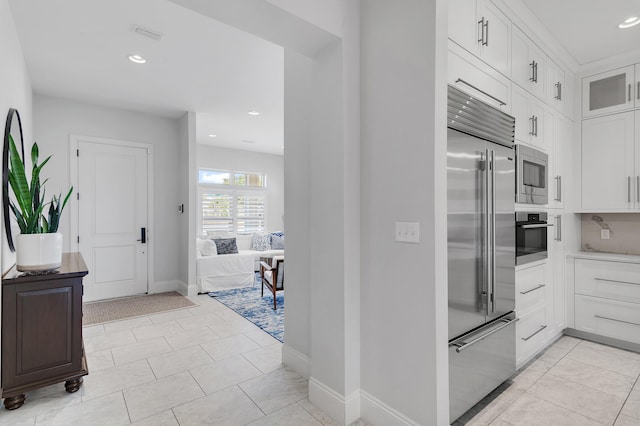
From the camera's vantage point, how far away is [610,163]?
323cm

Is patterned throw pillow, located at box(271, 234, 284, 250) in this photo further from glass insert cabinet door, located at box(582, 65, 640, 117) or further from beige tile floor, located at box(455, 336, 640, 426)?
glass insert cabinet door, located at box(582, 65, 640, 117)

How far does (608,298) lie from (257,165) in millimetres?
6851

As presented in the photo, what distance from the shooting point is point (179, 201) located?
5375 millimetres

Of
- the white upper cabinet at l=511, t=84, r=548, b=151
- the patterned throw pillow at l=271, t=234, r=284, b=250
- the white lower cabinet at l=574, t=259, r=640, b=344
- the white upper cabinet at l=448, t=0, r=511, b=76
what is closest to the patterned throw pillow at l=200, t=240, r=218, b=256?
the patterned throw pillow at l=271, t=234, r=284, b=250

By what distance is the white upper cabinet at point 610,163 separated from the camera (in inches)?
122

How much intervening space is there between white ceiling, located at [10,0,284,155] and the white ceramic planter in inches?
68.2

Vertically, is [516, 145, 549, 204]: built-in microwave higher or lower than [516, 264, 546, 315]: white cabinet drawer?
higher

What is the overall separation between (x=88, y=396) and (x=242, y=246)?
17.0ft

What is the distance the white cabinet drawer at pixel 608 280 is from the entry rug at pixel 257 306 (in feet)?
9.78

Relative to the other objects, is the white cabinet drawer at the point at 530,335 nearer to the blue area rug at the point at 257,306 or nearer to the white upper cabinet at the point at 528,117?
the white upper cabinet at the point at 528,117

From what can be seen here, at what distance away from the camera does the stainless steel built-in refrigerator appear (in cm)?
184

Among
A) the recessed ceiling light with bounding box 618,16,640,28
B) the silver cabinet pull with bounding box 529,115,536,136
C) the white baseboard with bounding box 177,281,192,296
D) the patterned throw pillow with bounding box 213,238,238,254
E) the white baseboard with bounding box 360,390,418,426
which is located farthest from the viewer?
the patterned throw pillow with bounding box 213,238,238,254

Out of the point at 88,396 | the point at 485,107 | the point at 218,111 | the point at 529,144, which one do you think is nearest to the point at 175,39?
the point at 218,111

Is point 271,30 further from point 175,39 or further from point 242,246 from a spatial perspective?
point 242,246
